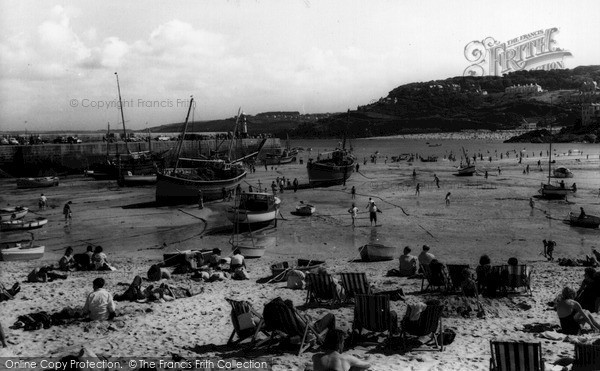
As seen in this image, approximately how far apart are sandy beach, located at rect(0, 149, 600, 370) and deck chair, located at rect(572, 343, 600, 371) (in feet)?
1.64

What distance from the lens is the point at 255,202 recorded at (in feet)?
86.0

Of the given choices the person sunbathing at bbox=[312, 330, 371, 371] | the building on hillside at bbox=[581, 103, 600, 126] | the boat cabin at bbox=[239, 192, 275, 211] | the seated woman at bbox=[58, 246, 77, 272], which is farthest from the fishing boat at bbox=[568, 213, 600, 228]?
the building on hillside at bbox=[581, 103, 600, 126]

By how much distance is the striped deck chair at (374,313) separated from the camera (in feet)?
27.7

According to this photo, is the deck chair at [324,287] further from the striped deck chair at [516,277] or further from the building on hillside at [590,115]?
the building on hillside at [590,115]

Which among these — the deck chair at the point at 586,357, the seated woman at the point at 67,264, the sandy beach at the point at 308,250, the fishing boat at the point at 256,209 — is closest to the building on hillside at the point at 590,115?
the sandy beach at the point at 308,250

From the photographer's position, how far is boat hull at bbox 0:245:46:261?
1792 centimetres

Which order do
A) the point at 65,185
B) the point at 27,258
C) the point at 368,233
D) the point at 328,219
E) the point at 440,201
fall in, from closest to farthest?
the point at 27,258
the point at 368,233
the point at 328,219
the point at 440,201
the point at 65,185

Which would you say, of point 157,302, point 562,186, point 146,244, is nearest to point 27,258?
point 146,244

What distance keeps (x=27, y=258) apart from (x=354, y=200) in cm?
2302

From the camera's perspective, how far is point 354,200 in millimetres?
37125

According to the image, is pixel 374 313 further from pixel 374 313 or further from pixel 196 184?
pixel 196 184

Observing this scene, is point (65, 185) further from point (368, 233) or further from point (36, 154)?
point (368, 233)

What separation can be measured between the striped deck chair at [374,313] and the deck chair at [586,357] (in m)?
2.68

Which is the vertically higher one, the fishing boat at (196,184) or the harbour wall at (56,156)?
the harbour wall at (56,156)
